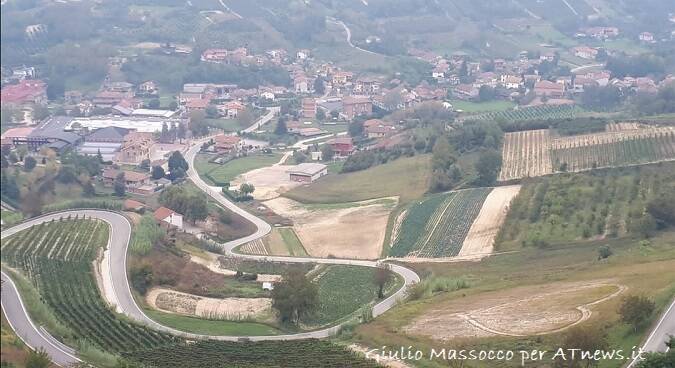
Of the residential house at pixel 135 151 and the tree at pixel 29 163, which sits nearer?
the tree at pixel 29 163

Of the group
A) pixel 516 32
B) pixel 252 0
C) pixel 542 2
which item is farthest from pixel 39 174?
pixel 542 2

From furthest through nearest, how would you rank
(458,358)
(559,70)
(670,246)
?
(559,70) < (670,246) < (458,358)

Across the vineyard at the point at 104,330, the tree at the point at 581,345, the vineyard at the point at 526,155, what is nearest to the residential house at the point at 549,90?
the vineyard at the point at 526,155

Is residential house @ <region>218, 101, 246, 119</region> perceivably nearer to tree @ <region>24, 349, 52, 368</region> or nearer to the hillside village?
the hillside village

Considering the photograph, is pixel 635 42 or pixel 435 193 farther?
pixel 635 42

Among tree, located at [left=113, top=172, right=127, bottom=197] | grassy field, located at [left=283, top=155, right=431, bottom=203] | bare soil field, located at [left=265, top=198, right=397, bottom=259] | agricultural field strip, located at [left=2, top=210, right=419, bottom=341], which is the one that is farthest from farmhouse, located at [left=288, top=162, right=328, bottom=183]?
agricultural field strip, located at [left=2, top=210, right=419, bottom=341]

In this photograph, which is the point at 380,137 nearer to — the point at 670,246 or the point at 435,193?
the point at 435,193

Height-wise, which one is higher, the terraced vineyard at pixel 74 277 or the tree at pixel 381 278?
the terraced vineyard at pixel 74 277

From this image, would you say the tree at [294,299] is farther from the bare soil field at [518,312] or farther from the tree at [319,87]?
the tree at [319,87]
